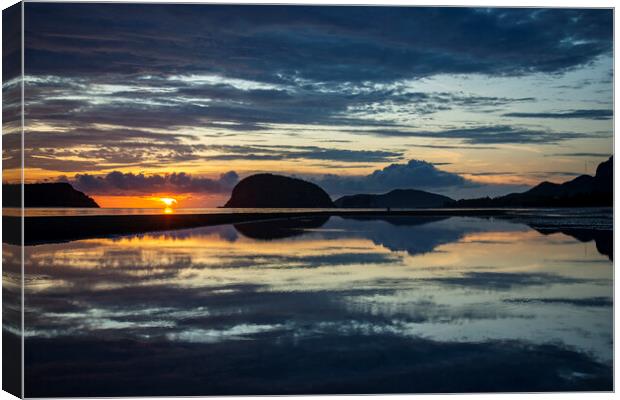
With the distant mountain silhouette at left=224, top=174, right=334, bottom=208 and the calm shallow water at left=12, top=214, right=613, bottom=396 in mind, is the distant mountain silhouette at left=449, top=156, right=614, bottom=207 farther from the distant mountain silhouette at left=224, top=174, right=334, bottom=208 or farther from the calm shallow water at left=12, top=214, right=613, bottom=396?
the distant mountain silhouette at left=224, top=174, right=334, bottom=208

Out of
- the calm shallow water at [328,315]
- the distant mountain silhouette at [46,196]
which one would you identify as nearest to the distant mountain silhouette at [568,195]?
the calm shallow water at [328,315]

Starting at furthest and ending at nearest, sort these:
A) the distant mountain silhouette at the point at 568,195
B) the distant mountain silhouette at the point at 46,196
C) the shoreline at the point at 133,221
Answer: the distant mountain silhouette at the point at 568,195, the shoreline at the point at 133,221, the distant mountain silhouette at the point at 46,196

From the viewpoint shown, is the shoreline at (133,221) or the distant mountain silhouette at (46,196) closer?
the distant mountain silhouette at (46,196)

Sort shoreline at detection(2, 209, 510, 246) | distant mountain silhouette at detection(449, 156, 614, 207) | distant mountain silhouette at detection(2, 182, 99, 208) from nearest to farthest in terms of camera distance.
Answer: distant mountain silhouette at detection(2, 182, 99, 208), shoreline at detection(2, 209, 510, 246), distant mountain silhouette at detection(449, 156, 614, 207)

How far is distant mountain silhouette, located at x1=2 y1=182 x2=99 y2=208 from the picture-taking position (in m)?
8.91

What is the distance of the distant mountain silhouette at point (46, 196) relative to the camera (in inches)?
351

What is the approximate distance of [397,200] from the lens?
10.0 metres

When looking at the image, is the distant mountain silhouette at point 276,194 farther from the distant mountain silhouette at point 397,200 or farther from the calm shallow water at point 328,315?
the calm shallow water at point 328,315

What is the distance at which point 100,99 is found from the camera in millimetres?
9359

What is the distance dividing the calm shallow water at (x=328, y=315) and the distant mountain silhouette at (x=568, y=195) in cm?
23

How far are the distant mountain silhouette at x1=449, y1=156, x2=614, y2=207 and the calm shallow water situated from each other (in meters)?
0.23

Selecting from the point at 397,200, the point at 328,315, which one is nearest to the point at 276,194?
the point at 397,200

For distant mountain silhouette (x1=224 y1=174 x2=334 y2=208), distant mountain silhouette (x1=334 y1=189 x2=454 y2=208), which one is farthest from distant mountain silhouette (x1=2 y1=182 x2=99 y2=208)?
distant mountain silhouette (x1=334 y1=189 x2=454 y2=208)

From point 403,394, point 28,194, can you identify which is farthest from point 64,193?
point 403,394
